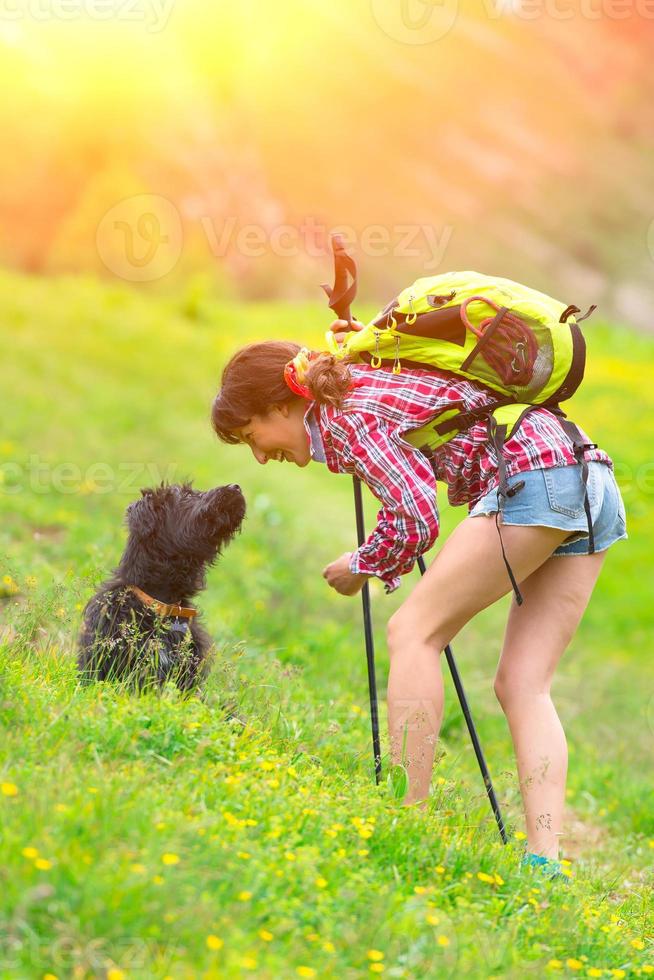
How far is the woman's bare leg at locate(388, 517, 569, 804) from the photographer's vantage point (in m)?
3.30

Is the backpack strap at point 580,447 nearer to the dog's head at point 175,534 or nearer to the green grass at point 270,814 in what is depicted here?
the green grass at point 270,814

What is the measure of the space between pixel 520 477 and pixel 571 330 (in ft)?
1.60

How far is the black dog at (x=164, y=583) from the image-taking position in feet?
12.4

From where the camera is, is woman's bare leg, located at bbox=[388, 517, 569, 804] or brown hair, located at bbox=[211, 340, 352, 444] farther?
brown hair, located at bbox=[211, 340, 352, 444]

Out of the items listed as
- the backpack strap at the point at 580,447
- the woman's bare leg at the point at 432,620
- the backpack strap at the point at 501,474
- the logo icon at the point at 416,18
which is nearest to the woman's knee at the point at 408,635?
the woman's bare leg at the point at 432,620

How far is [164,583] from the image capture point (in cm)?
409

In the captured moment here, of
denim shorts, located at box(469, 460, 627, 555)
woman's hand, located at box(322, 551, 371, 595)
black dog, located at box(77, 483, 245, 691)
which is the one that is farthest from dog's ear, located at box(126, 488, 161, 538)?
denim shorts, located at box(469, 460, 627, 555)

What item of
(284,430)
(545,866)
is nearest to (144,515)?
(284,430)

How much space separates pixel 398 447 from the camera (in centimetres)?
330

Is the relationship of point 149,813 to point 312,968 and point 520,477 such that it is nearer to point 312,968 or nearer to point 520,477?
point 312,968

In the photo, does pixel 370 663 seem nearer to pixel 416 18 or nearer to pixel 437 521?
pixel 437 521

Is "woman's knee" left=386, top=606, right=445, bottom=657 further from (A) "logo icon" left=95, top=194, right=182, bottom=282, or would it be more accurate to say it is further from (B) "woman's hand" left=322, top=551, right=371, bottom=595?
(A) "logo icon" left=95, top=194, right=182, bottom=282

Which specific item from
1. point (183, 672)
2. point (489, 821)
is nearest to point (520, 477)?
point (489, 821)

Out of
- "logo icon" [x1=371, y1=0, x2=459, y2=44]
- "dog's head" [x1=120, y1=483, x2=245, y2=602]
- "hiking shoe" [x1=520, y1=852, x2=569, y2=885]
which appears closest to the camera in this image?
"hiking shoe" [x1=520, y1=852, x2=569, y2=885]
